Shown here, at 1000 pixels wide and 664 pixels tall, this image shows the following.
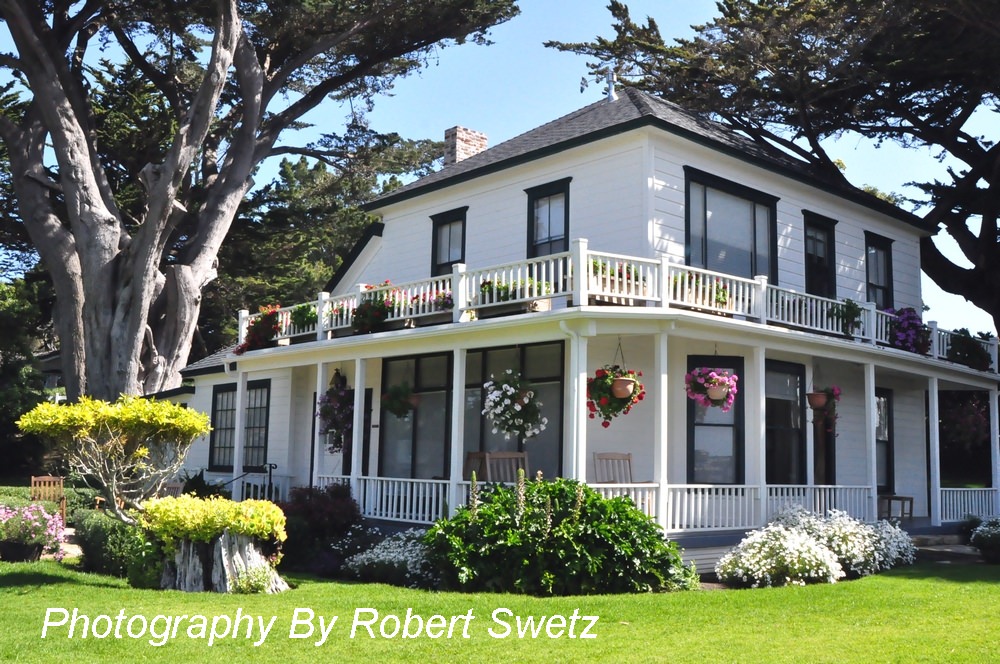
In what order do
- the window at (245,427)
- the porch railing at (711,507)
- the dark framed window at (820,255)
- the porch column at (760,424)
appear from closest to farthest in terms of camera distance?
the porch railing at (711,507) < the porch column at (760,424) < the dark framed window at (820,255) < the window at (245,427)

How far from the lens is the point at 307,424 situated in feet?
67.9

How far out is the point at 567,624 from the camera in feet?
31.2

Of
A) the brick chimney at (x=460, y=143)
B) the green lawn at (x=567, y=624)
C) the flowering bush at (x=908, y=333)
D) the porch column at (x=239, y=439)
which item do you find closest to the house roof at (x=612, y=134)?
the brick chimney at (x=460, y=143)

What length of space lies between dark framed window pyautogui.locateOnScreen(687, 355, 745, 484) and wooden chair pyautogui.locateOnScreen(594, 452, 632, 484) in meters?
1.17

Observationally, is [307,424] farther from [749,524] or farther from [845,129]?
[845,129]

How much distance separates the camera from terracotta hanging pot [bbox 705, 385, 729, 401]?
1448 centimetres

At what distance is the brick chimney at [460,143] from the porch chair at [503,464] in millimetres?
9570

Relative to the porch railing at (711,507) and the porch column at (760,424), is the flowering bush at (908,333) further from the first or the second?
the porch railing at (711,507)

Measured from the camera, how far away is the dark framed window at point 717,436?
15.5 m

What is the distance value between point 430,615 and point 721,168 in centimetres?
1020

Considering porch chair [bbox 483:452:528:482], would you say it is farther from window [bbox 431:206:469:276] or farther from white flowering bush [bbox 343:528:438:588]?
window [bbox 431:206:469:276]

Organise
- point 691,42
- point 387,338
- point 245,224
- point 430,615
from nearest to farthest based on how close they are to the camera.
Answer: point 430,615 → point 387,338 → point 691,42 → point 245,224

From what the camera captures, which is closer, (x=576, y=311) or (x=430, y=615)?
(x=430, y=615)

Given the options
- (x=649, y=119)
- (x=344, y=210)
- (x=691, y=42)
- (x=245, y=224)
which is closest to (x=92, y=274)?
(x=245, y=224)
